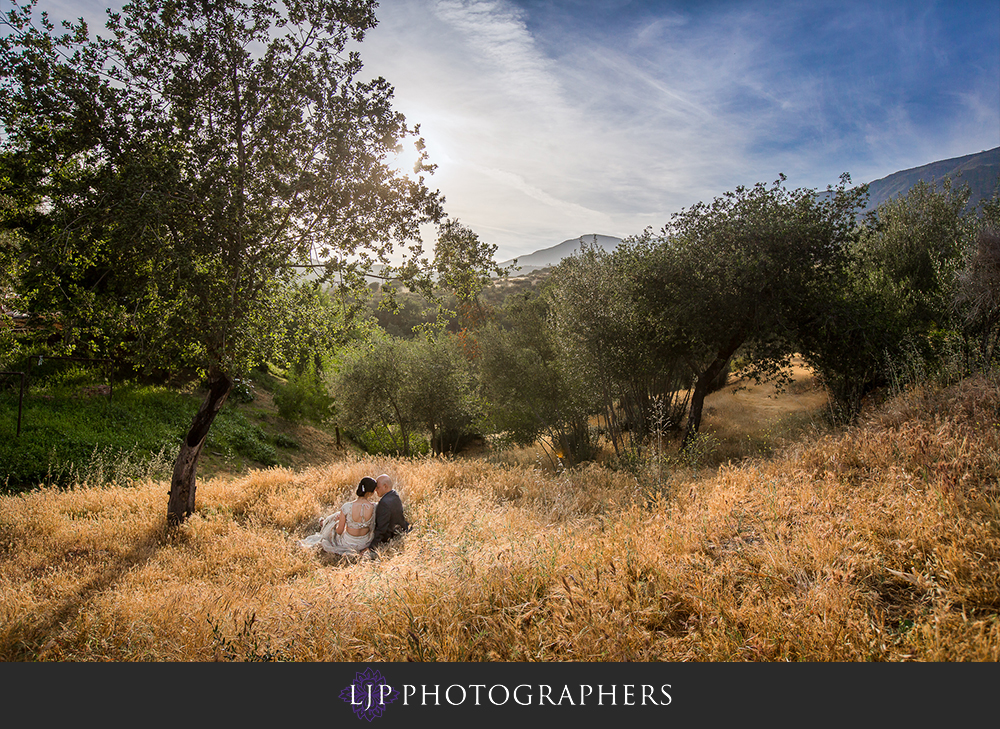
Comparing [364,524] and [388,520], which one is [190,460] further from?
[388,520]

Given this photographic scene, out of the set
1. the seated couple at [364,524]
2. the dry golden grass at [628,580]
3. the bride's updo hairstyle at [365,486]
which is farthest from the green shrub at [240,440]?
the bride's updo hairstyle at [365,486]

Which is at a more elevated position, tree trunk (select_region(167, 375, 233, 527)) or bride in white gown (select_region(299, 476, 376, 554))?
tree trunk (select_region(167, 375, 233, 527))

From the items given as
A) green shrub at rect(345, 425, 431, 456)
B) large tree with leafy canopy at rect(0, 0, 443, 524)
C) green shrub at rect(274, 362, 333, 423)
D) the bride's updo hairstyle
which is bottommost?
green shrub at rect(345, 425, 431, 456)

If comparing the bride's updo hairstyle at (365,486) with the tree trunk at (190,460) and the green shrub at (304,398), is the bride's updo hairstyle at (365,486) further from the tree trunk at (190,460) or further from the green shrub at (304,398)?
the green shrub at (304,398)

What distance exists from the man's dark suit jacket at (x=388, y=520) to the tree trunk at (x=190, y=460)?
3733 mm

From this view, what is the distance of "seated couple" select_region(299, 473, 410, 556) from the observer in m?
7.65

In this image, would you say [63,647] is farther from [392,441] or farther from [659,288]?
[392,441]

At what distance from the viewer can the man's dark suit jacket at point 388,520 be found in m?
7.74

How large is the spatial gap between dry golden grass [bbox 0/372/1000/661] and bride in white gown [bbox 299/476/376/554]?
0.42 metres

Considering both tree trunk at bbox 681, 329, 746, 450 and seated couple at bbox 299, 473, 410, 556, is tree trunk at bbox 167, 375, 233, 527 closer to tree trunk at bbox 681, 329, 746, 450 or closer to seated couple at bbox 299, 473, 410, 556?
seated couple at bbox 299, 473, 410, 556

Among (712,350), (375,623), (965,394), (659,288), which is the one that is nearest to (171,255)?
(375,623)

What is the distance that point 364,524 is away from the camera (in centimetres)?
780
